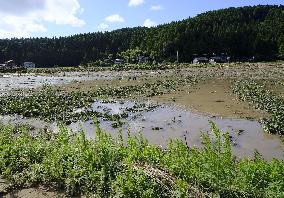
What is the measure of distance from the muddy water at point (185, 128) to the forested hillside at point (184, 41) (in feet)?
227

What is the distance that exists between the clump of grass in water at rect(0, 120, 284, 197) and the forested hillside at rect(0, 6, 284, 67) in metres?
81.5

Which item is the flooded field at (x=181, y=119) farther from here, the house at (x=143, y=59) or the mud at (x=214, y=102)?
the house at (x=143, y=59)

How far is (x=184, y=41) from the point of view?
109375mm

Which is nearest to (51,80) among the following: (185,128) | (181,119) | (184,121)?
(181,119)

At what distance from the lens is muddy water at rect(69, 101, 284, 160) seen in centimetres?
1439

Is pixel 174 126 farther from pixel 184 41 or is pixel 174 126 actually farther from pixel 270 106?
pixel 184 41

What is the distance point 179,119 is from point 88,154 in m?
11.6

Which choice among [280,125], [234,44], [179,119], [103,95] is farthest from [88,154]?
[234,44]

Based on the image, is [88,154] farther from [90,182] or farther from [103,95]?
[103,95]

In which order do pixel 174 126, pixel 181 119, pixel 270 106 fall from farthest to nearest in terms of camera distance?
1. pixel 270 106
2. pixel 181 119
3. pixel 174 126

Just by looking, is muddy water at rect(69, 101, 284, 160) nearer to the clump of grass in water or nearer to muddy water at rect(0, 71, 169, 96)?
the clump of grass in water

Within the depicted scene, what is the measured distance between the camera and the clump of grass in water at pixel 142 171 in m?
7.55

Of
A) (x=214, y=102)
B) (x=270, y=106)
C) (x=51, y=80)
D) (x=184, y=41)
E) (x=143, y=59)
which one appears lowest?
(x=143, y=59)

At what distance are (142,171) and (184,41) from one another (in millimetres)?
103418
